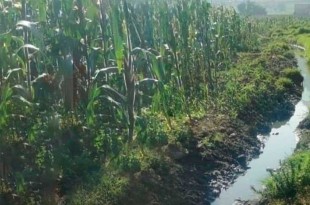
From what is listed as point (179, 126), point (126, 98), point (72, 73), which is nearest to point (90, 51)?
point (72, 73)

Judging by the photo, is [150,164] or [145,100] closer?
[150,164]

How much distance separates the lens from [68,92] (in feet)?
28.6

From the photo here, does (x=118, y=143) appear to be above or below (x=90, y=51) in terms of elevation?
below

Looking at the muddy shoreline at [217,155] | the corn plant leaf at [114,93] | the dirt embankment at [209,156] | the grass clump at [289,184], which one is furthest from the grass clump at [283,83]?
the grass clump at [289,184]

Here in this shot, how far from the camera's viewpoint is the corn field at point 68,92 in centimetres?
733

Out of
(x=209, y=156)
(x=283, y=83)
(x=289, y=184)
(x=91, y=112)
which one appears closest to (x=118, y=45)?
(x=91, y=112)

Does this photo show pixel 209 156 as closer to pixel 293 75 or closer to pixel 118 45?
pixel 118 45

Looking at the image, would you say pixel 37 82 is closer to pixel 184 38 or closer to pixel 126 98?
pixel 126 98

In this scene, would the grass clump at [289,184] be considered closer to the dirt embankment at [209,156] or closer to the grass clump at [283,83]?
the dirt embankment at [209,156]

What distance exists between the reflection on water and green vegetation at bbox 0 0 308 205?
49 cm

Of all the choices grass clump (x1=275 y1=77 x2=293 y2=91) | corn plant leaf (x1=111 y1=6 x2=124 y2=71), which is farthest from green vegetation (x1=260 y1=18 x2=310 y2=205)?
grass clump (x1=275 y1=77 x2=293 y2=91)

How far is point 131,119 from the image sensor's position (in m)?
8.09

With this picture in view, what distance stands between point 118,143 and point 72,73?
135cm

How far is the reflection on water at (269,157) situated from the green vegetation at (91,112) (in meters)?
0.49
